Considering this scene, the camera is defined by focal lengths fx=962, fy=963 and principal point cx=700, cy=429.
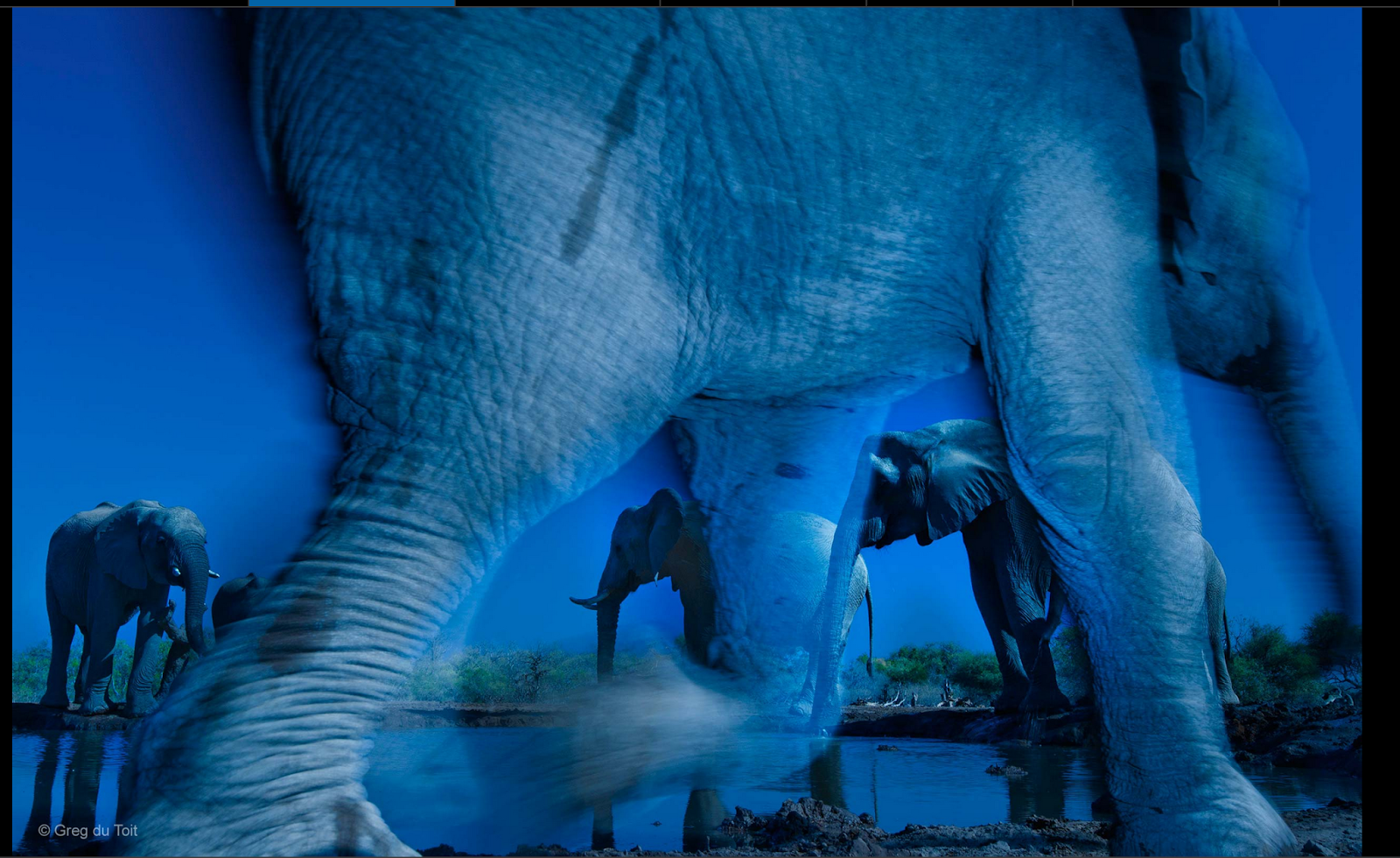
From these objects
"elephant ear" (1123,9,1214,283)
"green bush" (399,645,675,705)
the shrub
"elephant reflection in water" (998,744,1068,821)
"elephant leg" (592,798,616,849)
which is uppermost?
"elephant ear" (1123,9,1214,283)

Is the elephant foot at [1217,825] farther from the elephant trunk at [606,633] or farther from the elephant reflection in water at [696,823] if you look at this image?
the elephant trunk at [606,633]

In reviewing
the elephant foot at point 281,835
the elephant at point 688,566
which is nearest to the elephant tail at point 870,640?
the elephant at point 688,566

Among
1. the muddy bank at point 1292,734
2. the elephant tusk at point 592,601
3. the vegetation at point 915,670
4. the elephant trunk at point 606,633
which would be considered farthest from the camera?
Answer: the elephant trunk at point 606,633

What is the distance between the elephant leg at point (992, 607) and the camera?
2.23 metres

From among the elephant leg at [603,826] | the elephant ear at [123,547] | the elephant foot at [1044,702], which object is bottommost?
the elephant leg at [603,826]

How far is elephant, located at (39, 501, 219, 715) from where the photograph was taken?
2.02m

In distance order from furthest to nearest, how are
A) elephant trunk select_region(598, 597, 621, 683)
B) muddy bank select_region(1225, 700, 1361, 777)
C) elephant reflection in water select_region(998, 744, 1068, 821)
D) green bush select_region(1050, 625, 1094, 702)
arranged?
green bush select_region(1050, 625, 1094, 702) < elephant trunk select_region(598, 597, 621, 683) < muddy bank select_region(1225, 700, 1361, 777) < elephant reflection in water select_region(998, 744, 1068, 821)

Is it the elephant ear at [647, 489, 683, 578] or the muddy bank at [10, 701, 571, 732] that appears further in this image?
the elephant ear at [647, 489, 683, 578]

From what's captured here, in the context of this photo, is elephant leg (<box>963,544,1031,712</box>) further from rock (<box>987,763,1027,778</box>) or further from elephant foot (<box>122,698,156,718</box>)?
elephant foot (<box>122,698,156,718</box>)

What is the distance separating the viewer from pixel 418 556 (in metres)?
0.96

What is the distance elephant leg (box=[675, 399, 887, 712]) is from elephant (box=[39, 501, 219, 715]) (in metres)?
1.07

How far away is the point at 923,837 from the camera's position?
3.93 feet

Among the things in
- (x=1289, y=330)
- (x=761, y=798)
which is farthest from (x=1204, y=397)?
(x=761, y=798)

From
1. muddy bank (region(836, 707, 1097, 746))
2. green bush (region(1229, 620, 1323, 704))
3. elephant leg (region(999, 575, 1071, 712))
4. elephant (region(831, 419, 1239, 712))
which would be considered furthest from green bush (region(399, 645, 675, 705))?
green bush (region(1229, 620, 1323, 704))
